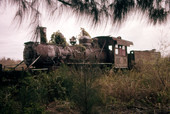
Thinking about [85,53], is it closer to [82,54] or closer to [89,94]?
[82,54]

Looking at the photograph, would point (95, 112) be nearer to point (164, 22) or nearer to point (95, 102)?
point (95, 102)

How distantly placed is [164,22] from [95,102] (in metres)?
2.03

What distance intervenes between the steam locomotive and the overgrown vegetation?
2.33 feet

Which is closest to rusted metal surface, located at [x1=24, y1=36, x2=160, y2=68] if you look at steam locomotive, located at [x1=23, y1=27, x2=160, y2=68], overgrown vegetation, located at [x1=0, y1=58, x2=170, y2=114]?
steam locomotive, located at [x1=23, y1=27, x2=160, y2=68]

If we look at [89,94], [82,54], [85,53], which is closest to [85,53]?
[85,53]

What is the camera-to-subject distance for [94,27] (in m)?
2.55

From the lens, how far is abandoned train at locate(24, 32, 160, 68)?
6205 mm

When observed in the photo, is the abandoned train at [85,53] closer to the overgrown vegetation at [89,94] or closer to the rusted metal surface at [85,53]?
the rusted metal surface at [85,53]

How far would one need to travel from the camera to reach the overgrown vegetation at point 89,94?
2030 millimetres

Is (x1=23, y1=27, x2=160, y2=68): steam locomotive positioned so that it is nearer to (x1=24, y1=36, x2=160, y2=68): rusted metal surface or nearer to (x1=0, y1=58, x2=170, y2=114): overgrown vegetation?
(x1=24, y1=36, x2=160, y2=68): rusted metal surface

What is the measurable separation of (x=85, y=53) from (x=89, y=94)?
5447 mm

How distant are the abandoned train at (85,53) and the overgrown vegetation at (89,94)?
2.33 feet

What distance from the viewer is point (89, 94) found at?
202cm

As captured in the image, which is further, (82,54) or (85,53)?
(85,53)
